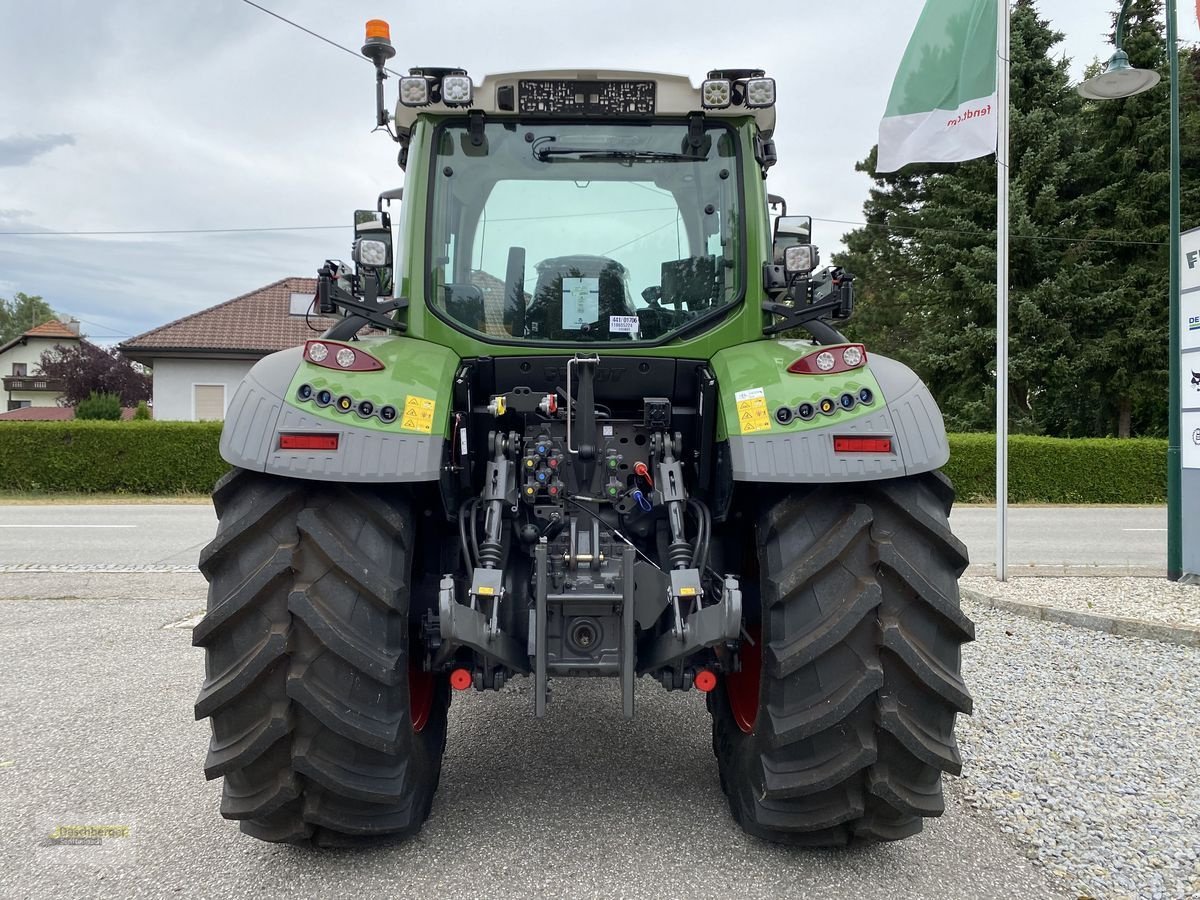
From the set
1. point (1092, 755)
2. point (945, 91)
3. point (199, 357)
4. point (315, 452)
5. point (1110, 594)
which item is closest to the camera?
point (315, 452)

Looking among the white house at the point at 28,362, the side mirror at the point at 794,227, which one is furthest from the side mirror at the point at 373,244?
the white house at the point at 28,362

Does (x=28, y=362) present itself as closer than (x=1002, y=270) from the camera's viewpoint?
No

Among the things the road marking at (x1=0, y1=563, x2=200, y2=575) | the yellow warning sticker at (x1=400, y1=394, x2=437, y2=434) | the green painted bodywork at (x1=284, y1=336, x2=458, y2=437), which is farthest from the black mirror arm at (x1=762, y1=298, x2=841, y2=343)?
the road marking at (x1=0, y1=563, x2=200, y2=575)

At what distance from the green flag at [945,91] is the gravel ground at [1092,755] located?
15.9 ft

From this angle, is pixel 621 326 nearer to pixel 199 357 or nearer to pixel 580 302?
pixel 580 302

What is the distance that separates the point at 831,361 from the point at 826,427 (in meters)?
0.29

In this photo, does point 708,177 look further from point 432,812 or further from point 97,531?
point 97,531

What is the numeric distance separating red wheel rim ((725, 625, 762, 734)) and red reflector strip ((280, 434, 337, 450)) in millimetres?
1548

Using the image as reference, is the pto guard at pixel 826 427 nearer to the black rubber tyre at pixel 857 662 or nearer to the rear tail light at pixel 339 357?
the black rubber tyre at pixel 857 662

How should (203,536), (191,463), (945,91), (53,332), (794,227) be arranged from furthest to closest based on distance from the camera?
(53,332) → (191,463) → (203,536) → (945,91) → (794,227)

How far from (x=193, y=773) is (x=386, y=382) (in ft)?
6.42

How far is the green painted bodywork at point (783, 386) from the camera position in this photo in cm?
260

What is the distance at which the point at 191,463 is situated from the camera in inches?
669

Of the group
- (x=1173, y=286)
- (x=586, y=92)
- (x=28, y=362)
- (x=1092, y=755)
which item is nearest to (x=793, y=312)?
(x=586, y=92)
